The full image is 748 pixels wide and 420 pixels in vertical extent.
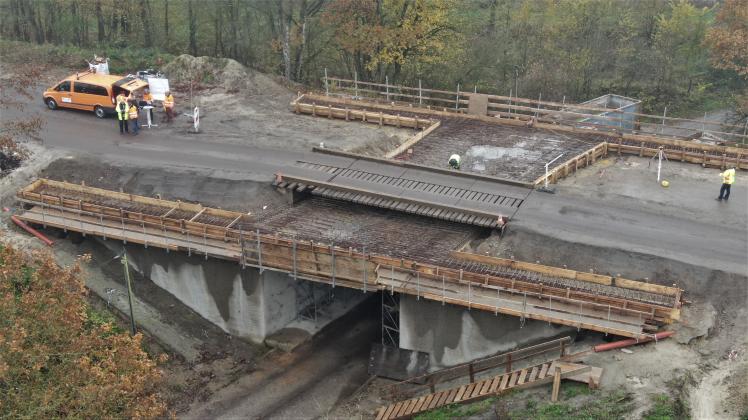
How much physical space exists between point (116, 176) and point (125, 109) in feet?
13.9

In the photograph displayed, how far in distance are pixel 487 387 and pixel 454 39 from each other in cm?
3081

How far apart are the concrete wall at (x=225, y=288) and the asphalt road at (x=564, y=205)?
427 centimetres

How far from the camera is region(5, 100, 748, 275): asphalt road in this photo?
89.8ft

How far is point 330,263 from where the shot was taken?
27.1m

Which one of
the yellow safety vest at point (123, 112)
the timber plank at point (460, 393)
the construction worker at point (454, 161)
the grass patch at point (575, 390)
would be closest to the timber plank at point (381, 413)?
the timber plank at point (460, 393)

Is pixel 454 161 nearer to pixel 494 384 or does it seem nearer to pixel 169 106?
pixel 494 384

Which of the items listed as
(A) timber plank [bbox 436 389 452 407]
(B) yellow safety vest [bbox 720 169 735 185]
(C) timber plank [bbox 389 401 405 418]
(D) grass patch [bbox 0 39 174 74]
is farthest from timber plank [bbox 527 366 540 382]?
(D) grass patch [bbox 0 39 174 74]

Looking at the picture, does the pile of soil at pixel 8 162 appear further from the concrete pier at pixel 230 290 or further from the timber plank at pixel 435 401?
the timber plank at pixel 435 401

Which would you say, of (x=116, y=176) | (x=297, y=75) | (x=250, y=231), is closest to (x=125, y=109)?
(x=116, y=176)

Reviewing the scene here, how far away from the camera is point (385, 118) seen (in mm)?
39250

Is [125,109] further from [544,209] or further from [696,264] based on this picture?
[696,264]

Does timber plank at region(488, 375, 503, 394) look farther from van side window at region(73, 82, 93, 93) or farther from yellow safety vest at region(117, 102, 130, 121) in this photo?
van side window at region(73, 82, 93, 93)

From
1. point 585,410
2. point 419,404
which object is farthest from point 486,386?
point 585,410

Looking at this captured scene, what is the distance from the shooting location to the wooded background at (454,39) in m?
48.5
